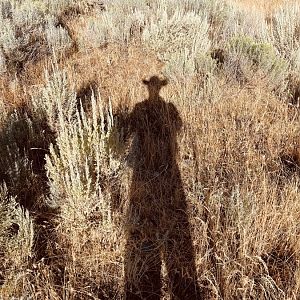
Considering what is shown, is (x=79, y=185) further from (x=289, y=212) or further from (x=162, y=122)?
(x=162, y=122)

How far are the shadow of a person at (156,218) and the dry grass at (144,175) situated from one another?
0.06ft

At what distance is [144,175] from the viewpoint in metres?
3.38

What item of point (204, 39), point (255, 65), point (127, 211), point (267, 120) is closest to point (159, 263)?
point (127, 211)

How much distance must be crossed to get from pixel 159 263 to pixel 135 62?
3645 millimetres

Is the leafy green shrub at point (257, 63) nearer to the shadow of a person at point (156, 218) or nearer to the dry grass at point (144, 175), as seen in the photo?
the dry grass at point (144, 175)

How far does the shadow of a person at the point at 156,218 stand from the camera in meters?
2.45

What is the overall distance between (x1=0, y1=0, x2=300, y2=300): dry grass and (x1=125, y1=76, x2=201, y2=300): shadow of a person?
2 cm

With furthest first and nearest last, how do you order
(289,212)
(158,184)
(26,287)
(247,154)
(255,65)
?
(255,65) < (247,154) < (158,184) < (289,212) < (26,287)

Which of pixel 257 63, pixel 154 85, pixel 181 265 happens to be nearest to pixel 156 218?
pixel 181 265

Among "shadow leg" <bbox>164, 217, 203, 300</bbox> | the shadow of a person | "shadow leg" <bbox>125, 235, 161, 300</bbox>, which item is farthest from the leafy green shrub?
"shadow leg" <bbox>125, 235, 161, 300</bbox>

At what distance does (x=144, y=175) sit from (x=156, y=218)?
1.77 feet

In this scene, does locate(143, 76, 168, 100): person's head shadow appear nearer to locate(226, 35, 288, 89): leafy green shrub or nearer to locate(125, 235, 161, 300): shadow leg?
locate(226, 35, 288, 89): leafy green shrub

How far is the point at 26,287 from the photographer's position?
7.29 feet

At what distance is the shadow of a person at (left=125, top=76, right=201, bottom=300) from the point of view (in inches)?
96.6
